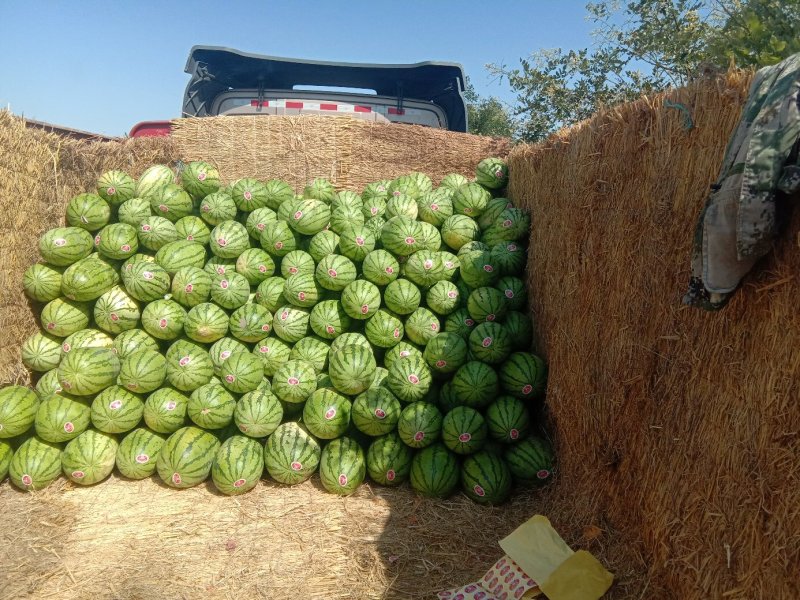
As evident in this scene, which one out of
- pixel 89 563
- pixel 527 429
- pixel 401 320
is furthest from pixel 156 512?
pixel 527 429

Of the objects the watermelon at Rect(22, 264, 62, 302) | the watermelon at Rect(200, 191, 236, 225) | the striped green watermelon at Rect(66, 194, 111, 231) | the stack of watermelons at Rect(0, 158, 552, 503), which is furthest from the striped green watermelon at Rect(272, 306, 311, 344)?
the striped green watermelon at Rect(66, 194, 111, 231)

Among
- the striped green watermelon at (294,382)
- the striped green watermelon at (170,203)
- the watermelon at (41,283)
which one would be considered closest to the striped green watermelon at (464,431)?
the striped green watermelon at (294,382)

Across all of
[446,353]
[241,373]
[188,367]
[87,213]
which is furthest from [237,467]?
[87,213]

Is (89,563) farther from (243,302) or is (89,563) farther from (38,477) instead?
(243,302)

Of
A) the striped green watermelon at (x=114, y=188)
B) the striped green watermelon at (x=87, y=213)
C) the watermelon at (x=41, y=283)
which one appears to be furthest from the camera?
the striped green watermelon at (x=114, y=188)

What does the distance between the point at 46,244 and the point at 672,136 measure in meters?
5.20

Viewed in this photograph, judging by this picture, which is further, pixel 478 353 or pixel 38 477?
pixel 478 353

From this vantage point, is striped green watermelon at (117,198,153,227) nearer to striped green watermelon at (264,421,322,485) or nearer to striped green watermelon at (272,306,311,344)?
striped green watermelon at (272,306,311,344)

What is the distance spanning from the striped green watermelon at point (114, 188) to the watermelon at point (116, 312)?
1251mm

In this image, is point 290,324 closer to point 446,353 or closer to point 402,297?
point 402,297

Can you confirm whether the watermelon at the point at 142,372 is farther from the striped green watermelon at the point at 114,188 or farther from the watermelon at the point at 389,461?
the striped green watermelon at the point at 114,188

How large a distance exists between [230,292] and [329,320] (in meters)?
0.93

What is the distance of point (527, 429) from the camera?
13.7ft

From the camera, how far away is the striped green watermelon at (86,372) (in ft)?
13.7
